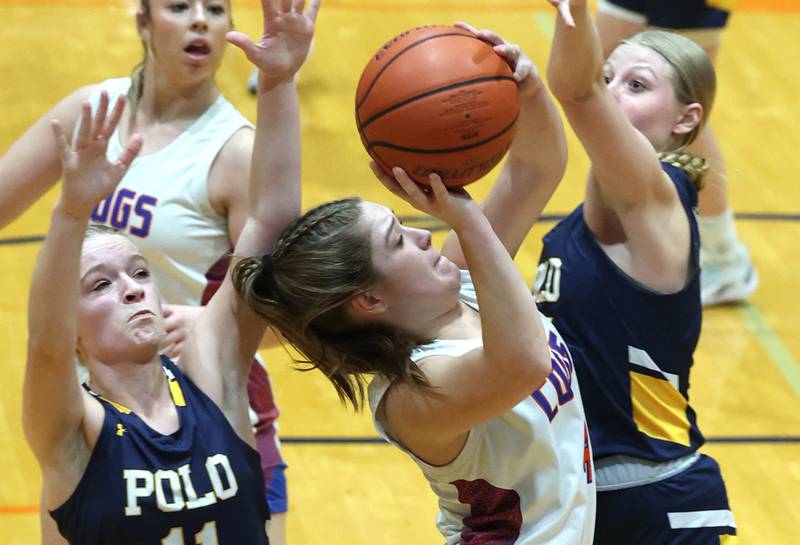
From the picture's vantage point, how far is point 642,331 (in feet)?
11.1

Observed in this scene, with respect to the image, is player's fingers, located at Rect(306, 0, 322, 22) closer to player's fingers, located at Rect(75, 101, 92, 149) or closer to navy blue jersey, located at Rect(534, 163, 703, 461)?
player's fingers, located at Rect(75, 101, 92, 149)

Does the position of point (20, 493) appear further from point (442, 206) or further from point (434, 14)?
point (434, 14)

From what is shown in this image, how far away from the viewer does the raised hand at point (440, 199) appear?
2.67 m

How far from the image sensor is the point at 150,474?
2.92m

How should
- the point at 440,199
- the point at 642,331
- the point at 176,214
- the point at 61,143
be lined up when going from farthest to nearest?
the point at 176,214
the point at 642,331
the point at 440,199
the point at 61,143

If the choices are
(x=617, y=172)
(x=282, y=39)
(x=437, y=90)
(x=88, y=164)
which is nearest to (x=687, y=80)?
(x=617, y=172)

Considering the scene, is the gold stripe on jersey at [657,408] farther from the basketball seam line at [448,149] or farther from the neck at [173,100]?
the neck at [173,100]

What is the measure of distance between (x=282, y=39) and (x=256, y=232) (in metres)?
0.45

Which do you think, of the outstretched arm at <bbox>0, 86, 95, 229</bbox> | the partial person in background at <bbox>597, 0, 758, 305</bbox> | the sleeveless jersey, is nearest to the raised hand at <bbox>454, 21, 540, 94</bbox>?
the sleeveless jersey

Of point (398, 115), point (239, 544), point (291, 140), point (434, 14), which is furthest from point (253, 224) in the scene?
point (434, 14)

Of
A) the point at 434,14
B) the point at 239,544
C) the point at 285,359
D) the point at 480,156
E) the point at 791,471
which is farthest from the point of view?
the point at 434,14

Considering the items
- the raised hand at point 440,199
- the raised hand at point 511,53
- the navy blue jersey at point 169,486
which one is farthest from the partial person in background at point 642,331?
the navy blue jersey at point 169,486

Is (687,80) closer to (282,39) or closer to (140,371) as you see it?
(282,39)

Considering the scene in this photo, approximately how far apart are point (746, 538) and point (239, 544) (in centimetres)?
228
